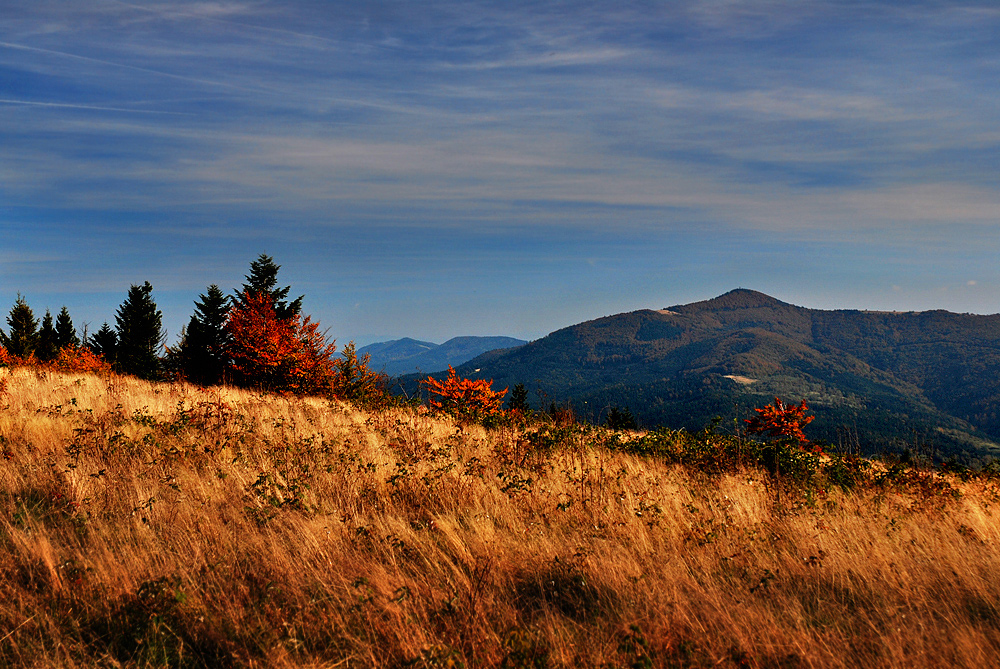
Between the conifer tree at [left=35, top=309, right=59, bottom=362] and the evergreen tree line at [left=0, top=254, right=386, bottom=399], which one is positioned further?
the conifer tree at [left=35, top=309, right=59, bottom=362]

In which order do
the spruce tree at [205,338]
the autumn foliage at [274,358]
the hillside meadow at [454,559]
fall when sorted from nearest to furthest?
1. the hillside meadow at [454,559]
2. the autumn foliage at [274,358]
3. the spruce tree at [205,338]

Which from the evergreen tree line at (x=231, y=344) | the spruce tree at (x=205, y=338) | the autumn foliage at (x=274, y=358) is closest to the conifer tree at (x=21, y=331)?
the evergreen tree line at (x=231, y=344)

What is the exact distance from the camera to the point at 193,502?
5590 millimetres

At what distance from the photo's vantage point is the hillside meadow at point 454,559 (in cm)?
347

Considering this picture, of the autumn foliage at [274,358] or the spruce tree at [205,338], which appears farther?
the spruce tree at [205,338]

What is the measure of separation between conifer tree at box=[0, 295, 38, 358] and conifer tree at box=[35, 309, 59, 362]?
35.8 inches

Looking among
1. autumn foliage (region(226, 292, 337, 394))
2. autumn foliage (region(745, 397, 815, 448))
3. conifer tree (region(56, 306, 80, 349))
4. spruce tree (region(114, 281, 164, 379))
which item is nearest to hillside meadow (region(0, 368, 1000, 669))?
autumn foliage (region(745, 397, 815, 448))

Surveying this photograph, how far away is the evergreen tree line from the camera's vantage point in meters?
23.3

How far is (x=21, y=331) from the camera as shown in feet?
178

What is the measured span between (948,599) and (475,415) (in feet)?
31.0

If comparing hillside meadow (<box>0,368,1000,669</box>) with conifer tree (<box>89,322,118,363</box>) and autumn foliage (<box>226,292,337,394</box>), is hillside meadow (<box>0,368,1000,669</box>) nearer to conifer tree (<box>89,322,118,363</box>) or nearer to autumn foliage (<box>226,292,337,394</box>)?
autumn foliage (<box>226,292,337,394</box>)

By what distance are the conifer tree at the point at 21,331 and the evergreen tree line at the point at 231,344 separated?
0.25ft

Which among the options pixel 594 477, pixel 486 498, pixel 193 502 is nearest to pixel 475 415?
pixel 594 477

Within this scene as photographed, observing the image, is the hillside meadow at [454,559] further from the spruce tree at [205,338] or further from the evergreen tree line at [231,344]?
the spruce tree at [205,338]
